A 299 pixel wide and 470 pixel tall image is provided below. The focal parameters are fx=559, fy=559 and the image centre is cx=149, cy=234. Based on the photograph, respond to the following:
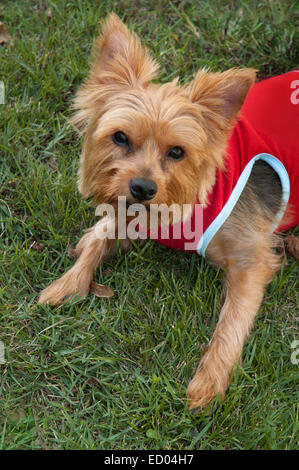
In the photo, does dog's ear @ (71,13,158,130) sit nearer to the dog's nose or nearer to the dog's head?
the dog's head

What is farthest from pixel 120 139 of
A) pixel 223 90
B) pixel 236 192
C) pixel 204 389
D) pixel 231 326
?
pixel 204 389

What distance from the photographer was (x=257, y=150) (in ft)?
10.8

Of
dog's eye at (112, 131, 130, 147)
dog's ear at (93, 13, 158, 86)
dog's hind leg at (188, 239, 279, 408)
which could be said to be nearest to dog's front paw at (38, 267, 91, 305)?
dog's hind leg at (188, 239, 279, 408)

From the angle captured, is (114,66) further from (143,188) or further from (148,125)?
(143,188)

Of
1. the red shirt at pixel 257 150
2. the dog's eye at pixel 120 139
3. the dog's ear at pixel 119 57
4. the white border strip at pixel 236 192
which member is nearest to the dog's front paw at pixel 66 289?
the red shirt at pixel 257 150

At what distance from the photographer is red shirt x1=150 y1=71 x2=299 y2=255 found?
126 inches

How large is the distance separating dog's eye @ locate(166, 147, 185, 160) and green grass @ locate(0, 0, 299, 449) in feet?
3.11

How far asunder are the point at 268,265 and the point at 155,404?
112cm

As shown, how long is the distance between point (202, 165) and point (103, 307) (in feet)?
3.71

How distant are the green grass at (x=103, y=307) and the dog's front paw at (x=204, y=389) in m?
0.07

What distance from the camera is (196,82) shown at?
2.95 m

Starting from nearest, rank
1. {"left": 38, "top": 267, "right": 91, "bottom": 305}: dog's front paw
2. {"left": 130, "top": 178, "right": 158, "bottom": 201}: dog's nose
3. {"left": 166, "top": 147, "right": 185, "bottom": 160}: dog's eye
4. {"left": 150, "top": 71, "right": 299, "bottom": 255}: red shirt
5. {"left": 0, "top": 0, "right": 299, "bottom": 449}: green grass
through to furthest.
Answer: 1. {"left": 130, "top": 178, "right": 158, "bottom": 201}: dog's nose
2. {"left": 166, "top": 147, "right": 185, "bottom": 160}: dog's eye
3. {"left": 0, "top": 0, "right": 299, "bottom": 449}: green grass
4. {"left": 150, "top": 71, "right": 299, "bottom": 255}: red shirt
5. {"left": 38, "top": 267, "right": 91, "bottom": 305}: dog's front paw

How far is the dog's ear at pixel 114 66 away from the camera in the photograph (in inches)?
117

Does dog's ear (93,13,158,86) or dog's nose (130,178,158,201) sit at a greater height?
dog's ear (93,13,158,86)
